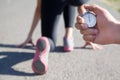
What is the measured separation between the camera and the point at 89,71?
12.8ft

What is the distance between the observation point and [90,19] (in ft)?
8.30

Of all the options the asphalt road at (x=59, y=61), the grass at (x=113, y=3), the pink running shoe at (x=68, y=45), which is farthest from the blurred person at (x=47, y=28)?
the grass at (x=113, y=3)

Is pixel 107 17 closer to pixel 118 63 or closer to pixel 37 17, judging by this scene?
pixel 118 63

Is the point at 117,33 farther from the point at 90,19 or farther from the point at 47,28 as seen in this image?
the point at 47,28

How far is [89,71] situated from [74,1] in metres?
0.78

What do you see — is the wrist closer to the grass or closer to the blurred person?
the blurred person

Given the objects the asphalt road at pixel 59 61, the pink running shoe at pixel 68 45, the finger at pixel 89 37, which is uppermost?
the finger at pixel 89 37

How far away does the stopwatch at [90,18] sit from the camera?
2.52 m

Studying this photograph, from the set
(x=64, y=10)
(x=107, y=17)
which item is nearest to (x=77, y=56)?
(x=64, y=10)

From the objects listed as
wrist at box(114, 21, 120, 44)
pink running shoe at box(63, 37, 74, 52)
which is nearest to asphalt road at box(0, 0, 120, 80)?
pink running shoe at box(63, 37, 74, 52)

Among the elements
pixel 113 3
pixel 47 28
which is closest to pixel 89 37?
pixel 47 28

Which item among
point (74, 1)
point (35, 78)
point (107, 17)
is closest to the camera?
point (107, 17)

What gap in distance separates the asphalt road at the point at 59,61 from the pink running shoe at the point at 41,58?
70 millimetres

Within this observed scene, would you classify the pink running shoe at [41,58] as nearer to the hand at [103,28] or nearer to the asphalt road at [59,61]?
the asphalt road at [59,61]
